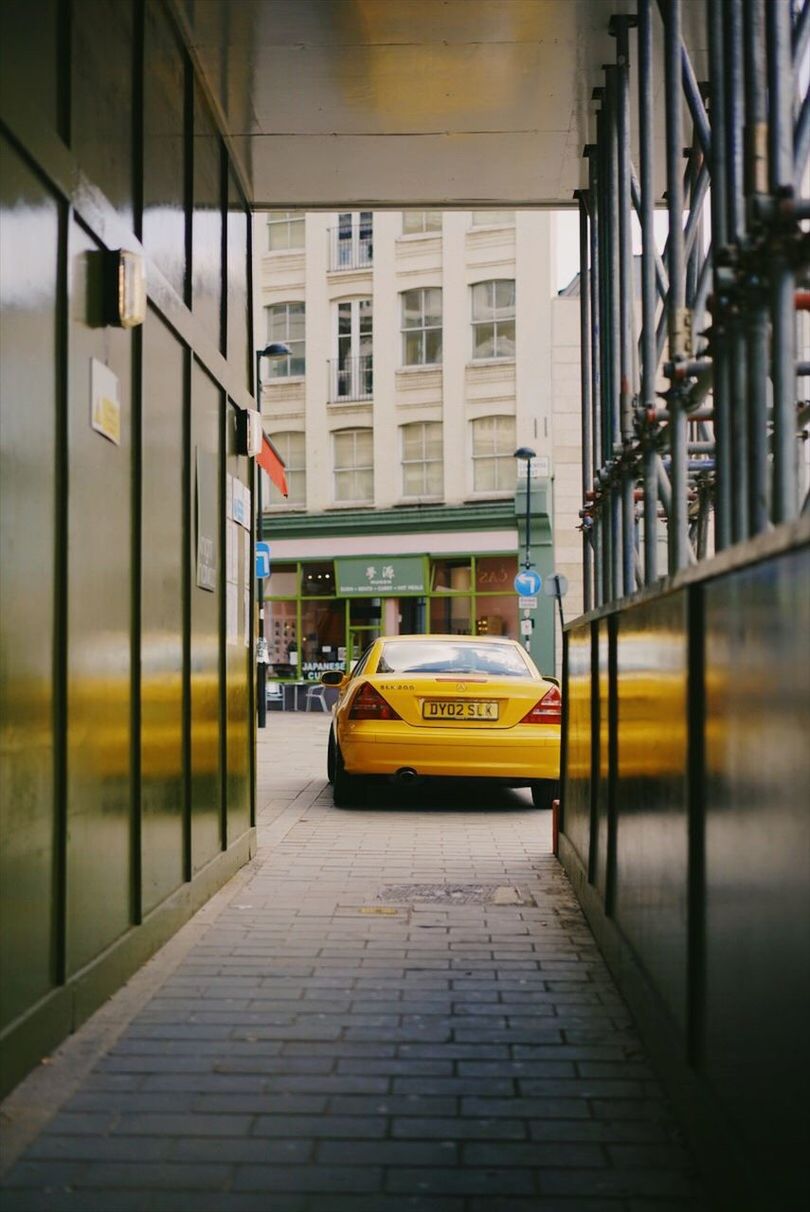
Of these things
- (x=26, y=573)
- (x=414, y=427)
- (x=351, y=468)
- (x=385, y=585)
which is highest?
(x=414, y=427)

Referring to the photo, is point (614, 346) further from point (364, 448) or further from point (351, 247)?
point (351, 247)

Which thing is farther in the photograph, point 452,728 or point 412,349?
point 412,349

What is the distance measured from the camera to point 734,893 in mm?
3096

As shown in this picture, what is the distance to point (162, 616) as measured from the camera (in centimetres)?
604

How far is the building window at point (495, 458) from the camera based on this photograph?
1355 inches

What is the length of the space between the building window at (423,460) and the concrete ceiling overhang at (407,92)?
25.3m

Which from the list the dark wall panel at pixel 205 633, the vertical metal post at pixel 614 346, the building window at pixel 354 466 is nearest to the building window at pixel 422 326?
the building window at pixel 354 466

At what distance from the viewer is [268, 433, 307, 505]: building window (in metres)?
36.3

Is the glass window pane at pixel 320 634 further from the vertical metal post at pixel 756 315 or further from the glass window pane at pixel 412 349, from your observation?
the vertical metal post at pixel 756 315

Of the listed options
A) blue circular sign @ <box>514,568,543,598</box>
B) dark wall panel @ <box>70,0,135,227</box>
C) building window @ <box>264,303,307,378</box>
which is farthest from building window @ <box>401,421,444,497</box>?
dark wall panel @ <box>70,0,135,227</box>

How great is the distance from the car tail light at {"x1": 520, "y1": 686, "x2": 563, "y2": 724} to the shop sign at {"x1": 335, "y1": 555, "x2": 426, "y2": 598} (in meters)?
23.2

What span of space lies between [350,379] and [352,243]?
3899mm

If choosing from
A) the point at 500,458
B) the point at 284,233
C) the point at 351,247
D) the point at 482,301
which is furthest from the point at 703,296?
the point at 284,233

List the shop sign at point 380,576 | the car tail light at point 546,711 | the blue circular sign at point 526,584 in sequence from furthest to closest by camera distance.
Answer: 1. the shop sign at point 380,576
2. the blue circular sign at point 526,584
3. the car tail light at point 546,711
